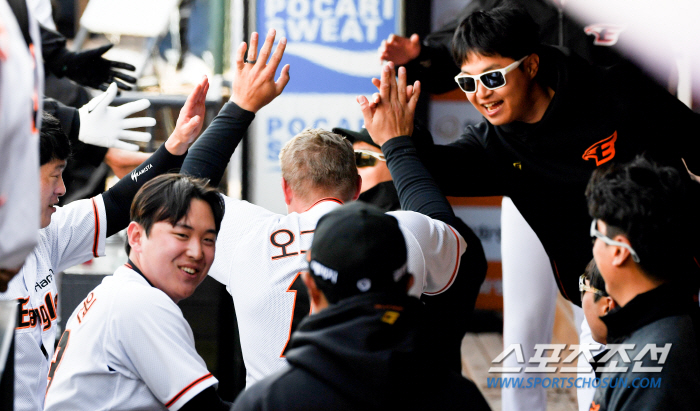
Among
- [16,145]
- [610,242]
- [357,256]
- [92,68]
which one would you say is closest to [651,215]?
[610,242]

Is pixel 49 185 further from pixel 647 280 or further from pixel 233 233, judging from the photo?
pixel 647 280

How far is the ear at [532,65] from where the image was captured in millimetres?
2924

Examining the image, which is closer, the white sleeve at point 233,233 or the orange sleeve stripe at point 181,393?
the orange sleeve stripe at point 181,393

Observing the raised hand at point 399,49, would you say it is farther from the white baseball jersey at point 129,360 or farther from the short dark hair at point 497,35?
the white baseball jersey at point 129,360

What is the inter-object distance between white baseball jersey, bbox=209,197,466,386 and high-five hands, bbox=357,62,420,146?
0.30 meters

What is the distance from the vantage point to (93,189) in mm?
5602

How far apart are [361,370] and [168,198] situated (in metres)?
1.07

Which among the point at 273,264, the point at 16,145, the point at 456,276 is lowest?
the point at 456,276

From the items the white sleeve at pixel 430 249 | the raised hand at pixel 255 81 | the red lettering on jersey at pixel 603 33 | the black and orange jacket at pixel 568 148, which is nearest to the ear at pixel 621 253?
the white sleeve at pixel 430 249

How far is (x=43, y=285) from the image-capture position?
8.57 ft

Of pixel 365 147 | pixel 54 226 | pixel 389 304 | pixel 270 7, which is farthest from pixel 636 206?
pixel 270 7

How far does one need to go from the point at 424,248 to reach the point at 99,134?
1.49m

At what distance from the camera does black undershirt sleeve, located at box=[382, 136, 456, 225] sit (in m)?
2.47

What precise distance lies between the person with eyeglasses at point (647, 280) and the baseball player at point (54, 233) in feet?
4.84
